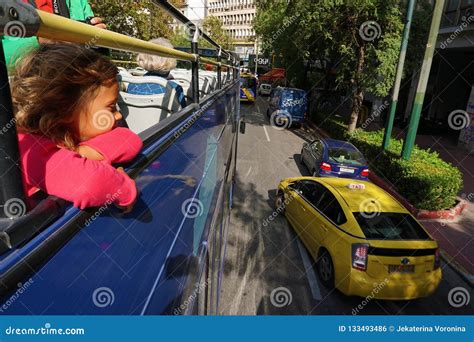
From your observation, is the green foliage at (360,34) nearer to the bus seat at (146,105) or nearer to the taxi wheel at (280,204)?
the taxi wheel at (280,204)

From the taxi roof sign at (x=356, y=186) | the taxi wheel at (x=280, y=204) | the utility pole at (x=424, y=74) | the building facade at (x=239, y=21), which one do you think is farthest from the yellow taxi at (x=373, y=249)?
the building facade at (x=239, y=21)

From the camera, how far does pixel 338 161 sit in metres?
9.46

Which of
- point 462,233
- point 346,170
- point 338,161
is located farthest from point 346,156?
point 462,233

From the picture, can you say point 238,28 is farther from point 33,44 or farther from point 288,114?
point 33,44

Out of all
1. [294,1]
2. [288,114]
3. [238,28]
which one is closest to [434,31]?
[294,1]

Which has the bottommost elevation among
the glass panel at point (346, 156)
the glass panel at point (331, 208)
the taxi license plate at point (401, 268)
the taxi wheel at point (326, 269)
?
the taxi wheel at point (326, 269)

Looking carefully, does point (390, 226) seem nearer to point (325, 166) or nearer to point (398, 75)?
point (325, 166)

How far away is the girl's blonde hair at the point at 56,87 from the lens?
93cm

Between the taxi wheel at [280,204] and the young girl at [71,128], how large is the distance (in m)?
6.74

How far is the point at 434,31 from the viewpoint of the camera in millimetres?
8195

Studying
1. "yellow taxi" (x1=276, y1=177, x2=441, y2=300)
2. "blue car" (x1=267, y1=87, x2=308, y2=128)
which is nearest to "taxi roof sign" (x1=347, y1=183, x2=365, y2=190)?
"yellow taxi" (x1=276, y1=177, x2=441, y2=300)

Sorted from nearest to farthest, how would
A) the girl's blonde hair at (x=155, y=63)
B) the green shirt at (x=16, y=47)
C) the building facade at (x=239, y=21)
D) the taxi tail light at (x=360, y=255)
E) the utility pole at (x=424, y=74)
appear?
the green shirt at (x=16, y=47), the girl's blonde hair at (x=155, y=63), the taxi tail light at (x=360, y=255), the utility pole at (x=424, y=74), the building facade at (x=239, y=21)

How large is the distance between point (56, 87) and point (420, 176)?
29.1 feet
